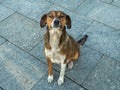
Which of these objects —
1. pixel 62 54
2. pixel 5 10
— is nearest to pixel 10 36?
pixel 5 10

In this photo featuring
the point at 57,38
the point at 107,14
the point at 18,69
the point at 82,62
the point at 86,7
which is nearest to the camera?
the point at 57,38

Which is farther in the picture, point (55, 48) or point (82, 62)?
point (82, 62)

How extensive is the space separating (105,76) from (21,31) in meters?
2.81

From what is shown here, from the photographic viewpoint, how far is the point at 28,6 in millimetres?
7246

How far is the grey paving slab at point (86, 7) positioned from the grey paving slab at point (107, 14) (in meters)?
0.14

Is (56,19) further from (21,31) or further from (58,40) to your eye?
(21,31)

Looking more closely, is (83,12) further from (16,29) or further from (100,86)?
(100,86)

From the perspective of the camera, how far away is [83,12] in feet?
22.9

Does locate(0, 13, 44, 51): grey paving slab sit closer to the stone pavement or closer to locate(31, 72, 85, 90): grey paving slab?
the stone pavement

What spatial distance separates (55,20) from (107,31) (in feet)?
9.39

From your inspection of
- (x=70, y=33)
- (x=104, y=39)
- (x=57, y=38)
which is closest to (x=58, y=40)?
(x=57, y=38)

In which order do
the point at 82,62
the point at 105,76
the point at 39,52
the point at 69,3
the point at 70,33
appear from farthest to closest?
1. the point at 69,3
2. the point at 70,33
3. the point at 39,52
4. the point at 82,62
5. the point at 105,76

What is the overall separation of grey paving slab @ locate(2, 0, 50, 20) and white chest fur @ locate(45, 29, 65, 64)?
2621mm

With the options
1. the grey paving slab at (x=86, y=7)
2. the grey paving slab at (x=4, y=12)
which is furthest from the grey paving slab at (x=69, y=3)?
the grey paving slab at (x=4, y=12)
